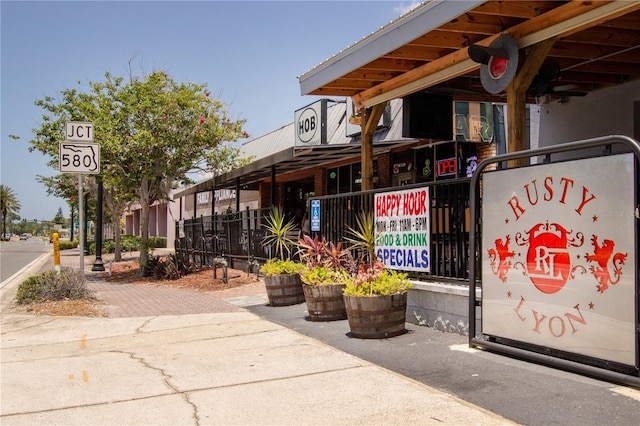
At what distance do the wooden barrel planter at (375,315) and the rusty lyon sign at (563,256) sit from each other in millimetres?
1312

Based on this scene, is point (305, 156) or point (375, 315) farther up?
point (305, 156)

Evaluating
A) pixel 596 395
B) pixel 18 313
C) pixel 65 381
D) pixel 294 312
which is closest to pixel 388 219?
pixel 294 312

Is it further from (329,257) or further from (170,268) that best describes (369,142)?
(170,268)

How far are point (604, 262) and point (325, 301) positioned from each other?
421 centimetres

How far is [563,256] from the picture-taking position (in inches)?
199

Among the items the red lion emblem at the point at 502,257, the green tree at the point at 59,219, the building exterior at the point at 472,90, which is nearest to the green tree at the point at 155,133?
the building exterior at the point at 472,90

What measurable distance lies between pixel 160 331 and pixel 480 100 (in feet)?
22.3

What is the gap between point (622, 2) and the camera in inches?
222

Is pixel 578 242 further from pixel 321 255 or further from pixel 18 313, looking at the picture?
pixel 18 313

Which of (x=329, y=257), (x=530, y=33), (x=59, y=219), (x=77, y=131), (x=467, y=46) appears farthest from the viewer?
(x=59, y=219)

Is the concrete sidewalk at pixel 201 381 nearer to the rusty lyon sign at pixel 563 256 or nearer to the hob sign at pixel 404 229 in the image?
the rusty lyon sign at pixel 563 256

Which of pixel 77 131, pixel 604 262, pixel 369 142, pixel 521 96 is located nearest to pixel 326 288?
pixel 369 142

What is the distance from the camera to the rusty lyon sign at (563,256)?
4.53m

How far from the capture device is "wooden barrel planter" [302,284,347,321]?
8062 mm
